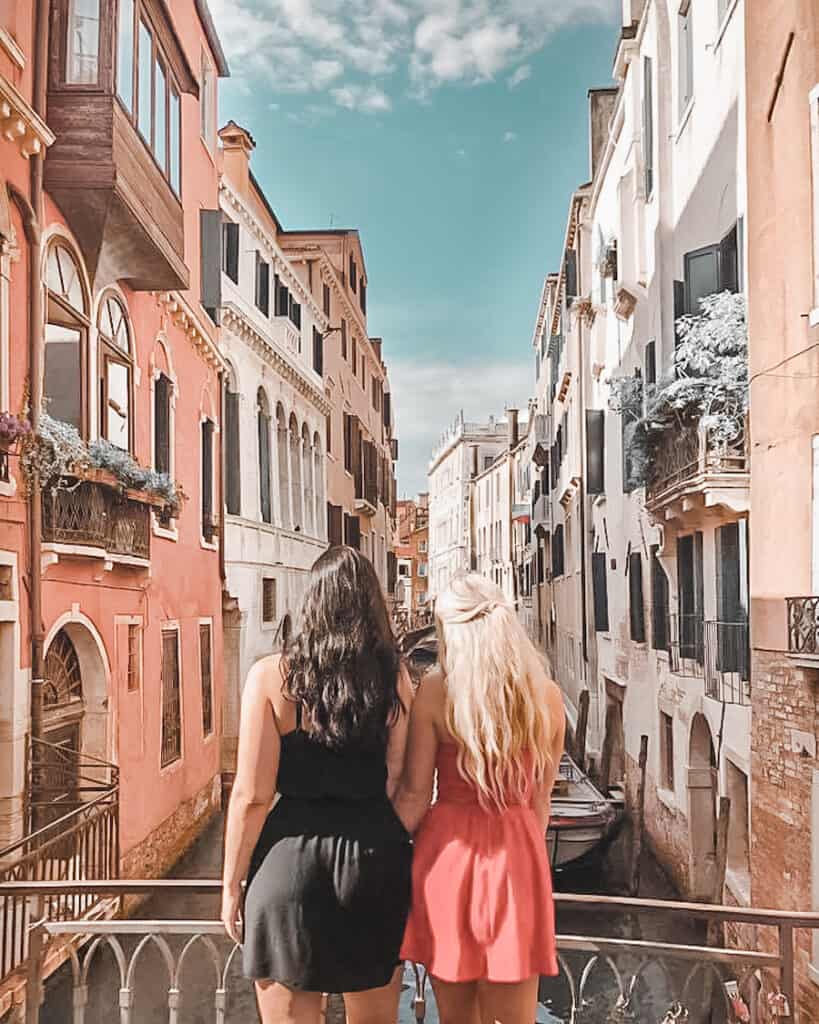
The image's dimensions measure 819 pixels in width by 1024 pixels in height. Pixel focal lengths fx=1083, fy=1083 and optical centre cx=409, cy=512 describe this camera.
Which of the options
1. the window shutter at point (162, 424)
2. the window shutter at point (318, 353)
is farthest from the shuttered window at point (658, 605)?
the window shutter at point (318, 353)

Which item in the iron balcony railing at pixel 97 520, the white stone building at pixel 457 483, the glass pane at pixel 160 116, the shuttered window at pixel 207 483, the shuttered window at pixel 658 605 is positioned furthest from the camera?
the white stone building at pixel 457 483

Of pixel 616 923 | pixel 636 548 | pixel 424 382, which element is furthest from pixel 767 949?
pixel 424 382

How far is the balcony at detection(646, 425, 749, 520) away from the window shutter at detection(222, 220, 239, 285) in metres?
2.50

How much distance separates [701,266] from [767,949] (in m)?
2.62

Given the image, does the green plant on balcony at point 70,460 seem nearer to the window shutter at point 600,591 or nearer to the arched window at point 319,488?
the arched window at point 319,488

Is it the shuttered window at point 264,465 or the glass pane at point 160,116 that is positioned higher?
the glass pane at point 160,116

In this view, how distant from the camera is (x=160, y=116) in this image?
443 centimetres

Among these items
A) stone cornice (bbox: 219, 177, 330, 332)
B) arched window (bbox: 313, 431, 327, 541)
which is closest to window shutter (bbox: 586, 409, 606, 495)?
arched window (bbox: 313, 431, 327, 541)

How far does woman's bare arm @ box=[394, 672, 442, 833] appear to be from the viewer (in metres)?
1.53

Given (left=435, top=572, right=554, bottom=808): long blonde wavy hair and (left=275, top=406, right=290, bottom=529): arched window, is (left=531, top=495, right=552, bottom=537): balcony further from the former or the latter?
(left=435, top=572, right=554, bottom=808): long blonde wavy hair

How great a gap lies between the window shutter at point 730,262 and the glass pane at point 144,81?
2.31m

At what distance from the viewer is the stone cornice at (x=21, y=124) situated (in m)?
3.26

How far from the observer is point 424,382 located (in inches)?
240

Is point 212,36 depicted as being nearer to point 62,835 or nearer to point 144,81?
point 144,81
